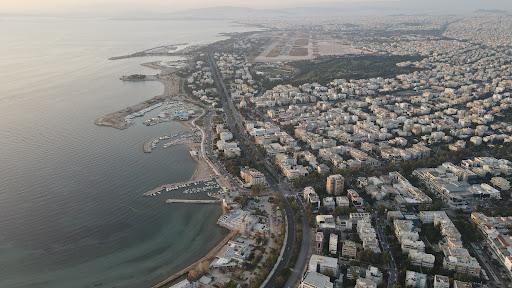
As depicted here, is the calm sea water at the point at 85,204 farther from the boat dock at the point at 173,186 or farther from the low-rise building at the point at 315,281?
the low-rise building at the point at 315,281

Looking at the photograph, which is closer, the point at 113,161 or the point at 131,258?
the point at 131,258

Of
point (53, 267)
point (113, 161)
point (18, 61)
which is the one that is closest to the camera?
point (53, 267)

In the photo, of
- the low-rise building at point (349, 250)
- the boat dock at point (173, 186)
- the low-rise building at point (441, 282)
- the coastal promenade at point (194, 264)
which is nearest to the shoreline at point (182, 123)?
the coastal promenade at point (194, 264)

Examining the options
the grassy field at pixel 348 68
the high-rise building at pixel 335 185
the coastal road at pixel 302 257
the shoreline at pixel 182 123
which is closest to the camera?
the coastal road at pixel 302 257

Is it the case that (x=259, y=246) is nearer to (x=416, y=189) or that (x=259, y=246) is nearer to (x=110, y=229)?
(x=110, y=229)

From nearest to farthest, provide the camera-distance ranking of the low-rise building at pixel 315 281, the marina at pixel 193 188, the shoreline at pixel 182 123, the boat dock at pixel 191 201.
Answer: the low-rise building at pixel 315 281, the shoreline at pixel 182 123, the boat dock at pixel 191 201, the marina at pixel 193 188

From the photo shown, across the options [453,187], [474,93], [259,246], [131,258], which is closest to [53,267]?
[131,258]

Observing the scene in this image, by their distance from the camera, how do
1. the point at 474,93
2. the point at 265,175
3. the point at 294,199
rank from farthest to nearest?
the point at 474,93 < the point at 265,175 < the point at 294,199

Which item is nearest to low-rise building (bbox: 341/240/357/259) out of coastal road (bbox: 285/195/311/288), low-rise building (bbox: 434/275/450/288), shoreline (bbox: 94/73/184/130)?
coastal road (bbox: 285/195/311/288)
